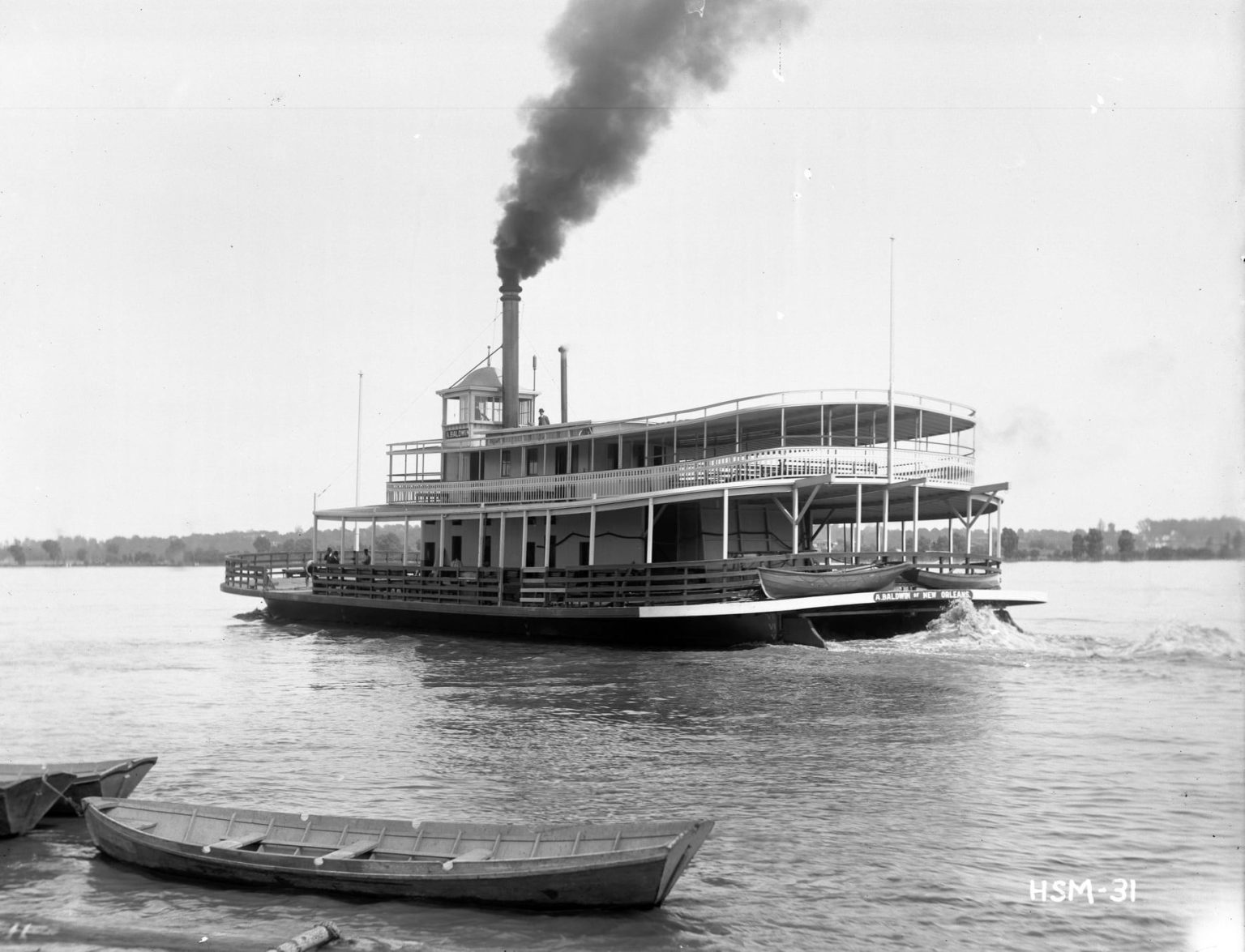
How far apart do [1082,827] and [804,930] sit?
453cm

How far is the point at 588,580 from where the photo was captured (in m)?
31.4

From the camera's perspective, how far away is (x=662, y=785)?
1559 centimetres

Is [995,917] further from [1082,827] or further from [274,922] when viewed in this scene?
[274,922]

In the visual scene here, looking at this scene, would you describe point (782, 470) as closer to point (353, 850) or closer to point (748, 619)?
point (748, 619)

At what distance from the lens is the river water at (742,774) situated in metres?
10.8

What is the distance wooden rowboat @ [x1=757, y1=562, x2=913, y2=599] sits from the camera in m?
27.1

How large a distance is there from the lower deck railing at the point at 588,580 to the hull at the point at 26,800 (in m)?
16.5

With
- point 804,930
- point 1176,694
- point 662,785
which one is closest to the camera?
point 804,930

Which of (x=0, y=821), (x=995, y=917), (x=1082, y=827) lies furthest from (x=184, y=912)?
(x=1082, y=827)

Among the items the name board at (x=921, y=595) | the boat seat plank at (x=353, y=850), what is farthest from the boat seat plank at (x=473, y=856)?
the name board at (x=921, y=595)

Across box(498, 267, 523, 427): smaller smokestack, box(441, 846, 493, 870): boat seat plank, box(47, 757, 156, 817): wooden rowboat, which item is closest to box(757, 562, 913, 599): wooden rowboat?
box(498, 267, 523, 427): smaller smokestack

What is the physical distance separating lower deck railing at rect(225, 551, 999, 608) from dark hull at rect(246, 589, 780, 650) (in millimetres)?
363

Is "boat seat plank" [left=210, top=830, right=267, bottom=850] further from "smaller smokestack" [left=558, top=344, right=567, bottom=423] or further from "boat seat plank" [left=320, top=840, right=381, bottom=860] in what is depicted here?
"smaller smokestack" [left=558, top=344, right=567, bottom=423]

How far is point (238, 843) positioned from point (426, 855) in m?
1.92
